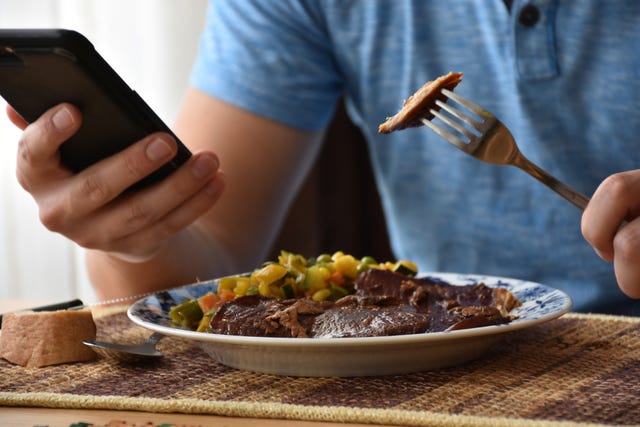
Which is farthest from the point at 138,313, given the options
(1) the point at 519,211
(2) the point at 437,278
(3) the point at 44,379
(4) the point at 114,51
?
(4) the point at 114,51

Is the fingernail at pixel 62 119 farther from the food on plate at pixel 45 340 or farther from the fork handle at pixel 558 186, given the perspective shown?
the fork handle at pixel 558 186

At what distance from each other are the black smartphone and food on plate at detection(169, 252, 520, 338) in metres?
0.23

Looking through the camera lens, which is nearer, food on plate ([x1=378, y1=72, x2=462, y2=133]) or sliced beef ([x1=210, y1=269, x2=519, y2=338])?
sliced beef ([x1=210, y1=269, x2=519, y2=338])

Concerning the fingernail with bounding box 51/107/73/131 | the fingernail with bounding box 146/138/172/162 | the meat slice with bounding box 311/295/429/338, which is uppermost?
the fingernail with bounding box 51/107/73/131

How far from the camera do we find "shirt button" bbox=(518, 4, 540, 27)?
1.57 meters

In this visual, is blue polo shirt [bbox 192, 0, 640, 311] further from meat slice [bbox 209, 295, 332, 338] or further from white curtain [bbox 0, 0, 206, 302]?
white curtain [bbox 0, 0, 206, 302]

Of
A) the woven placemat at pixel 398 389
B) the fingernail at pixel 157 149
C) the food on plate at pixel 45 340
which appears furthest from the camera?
the fingernail at pixel 157 149

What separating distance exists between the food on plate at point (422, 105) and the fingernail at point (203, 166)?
0.27 meters

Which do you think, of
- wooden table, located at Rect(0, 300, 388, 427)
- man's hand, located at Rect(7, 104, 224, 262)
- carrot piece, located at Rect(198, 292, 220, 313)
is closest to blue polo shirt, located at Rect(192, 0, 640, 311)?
man's hand, located at Rect(7, 104, 224, 262)

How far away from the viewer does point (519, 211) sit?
1697mm

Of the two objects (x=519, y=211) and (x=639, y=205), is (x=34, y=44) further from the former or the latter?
(x=519, y=211)

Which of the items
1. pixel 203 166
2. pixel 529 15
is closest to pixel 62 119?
pixel 203 166

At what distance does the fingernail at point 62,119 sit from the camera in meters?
1.12

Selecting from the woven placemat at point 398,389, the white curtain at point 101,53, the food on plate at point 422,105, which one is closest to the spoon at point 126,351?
the woven placemat at point 398,389
